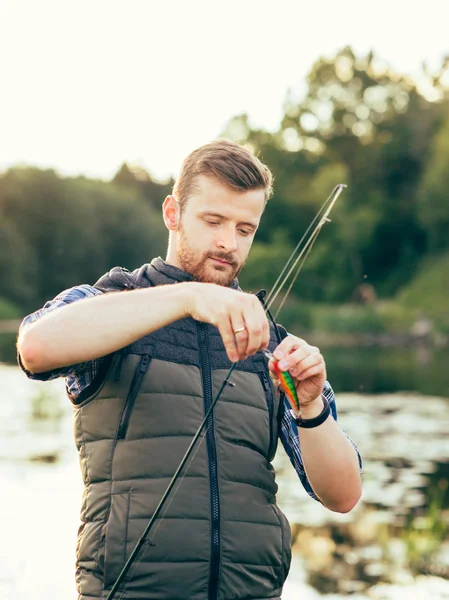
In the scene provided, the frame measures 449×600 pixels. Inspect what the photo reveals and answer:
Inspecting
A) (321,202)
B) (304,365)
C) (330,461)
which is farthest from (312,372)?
(321,202)

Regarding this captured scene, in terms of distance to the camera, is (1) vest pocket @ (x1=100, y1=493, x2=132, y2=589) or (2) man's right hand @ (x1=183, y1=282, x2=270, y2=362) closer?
(2) man's right hand @ (x1=183, y1=282, x2=270, y2=362)

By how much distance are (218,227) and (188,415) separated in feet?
1.49

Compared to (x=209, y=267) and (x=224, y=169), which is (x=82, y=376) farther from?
(x=224, y=169)

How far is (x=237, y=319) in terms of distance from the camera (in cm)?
204

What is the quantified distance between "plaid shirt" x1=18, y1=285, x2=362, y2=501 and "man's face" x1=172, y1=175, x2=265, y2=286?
0.26 metres

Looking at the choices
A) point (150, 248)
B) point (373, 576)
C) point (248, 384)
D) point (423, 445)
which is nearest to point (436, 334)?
point (150, 248)

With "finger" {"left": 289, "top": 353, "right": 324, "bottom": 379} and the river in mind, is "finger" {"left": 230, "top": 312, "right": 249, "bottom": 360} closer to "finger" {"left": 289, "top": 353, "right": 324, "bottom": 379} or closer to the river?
"finger" {"left": 289, "top": 353, "right": 324, "bottom": 379}

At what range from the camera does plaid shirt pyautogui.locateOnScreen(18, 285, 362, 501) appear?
2344 mm

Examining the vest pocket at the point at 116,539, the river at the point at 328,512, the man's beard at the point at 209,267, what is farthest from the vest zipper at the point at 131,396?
the river at the point at 328,512

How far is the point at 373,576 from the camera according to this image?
354 inches

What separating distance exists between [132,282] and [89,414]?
0.36 metres

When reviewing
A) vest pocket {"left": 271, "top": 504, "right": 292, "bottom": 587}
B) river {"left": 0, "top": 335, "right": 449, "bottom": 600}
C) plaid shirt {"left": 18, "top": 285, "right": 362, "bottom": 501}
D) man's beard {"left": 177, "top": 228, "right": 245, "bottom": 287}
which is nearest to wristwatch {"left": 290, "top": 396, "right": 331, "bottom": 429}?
plaid shirt {"left": 18, "top": 285, "right": 362, "bottom": 501}

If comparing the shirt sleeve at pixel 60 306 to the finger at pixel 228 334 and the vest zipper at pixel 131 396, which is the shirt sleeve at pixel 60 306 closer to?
the vest zipper at pixel 131 396

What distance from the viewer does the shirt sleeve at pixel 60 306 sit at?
7.60ft
